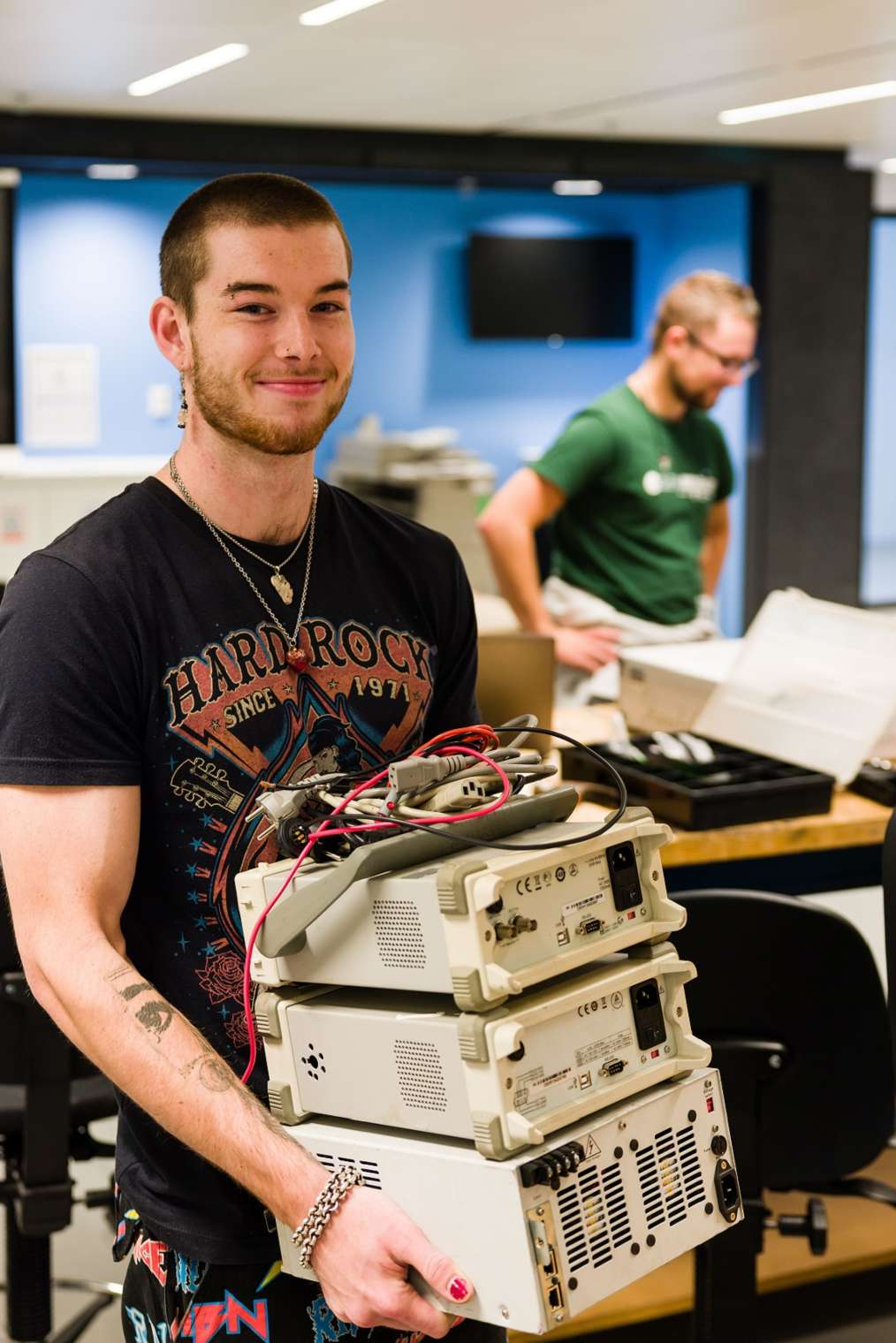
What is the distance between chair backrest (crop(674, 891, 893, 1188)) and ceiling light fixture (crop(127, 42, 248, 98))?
4.58 metres

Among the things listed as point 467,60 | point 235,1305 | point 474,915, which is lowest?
point 235,1305

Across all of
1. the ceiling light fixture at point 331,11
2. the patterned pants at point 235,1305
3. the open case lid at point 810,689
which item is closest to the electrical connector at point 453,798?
the patterned pants at point 235,1305

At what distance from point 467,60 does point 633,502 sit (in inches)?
118

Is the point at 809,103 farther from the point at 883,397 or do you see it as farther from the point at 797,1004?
the point at 797,1004

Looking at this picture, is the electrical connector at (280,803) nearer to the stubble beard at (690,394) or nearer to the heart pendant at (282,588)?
the heart pendant at (282,588)

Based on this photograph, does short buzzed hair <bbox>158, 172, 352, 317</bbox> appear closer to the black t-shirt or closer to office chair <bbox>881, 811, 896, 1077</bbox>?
the black t-shirt

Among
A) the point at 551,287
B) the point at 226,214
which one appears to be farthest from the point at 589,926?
the point at 551,287

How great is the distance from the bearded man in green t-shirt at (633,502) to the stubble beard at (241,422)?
2190 mm

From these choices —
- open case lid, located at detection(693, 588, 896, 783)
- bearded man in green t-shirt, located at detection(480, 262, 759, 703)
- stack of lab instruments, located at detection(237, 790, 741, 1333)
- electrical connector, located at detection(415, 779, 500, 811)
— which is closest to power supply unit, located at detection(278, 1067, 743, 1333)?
stack of lab instruments, located at detection(237, 790, 741, 1333)

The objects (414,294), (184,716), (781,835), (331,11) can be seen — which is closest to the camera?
(184,716)

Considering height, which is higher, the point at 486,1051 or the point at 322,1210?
the point at 486,1051

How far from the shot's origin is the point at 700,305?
372 centimetres

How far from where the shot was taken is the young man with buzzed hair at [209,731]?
129 cm

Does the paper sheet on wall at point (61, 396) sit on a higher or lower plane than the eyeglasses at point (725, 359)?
higher
